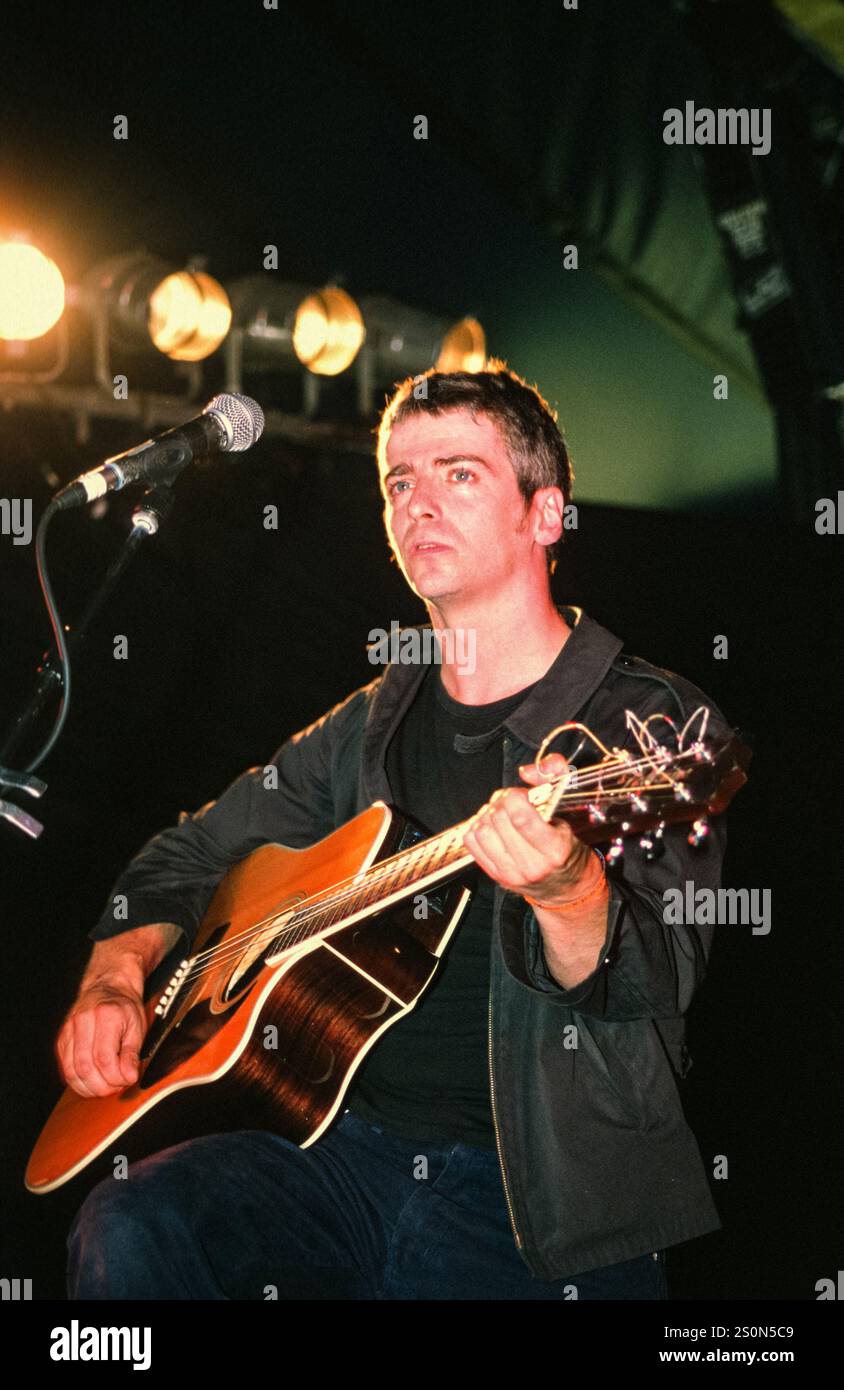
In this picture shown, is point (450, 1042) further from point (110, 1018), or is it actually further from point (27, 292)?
point (27, 292)

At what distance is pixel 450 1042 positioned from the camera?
2.06 meters

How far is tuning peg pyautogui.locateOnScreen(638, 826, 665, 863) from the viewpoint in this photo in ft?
5.30

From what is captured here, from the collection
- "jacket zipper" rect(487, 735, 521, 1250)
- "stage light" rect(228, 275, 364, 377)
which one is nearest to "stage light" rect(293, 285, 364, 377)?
"stage light" rect(228, 275, 364, 377)

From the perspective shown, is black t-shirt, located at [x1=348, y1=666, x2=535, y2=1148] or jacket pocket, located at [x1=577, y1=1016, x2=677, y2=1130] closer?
jacket pocket, located at [x1=577, y1=1016, x2=677, y2=1130]

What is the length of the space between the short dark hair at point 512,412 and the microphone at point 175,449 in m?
0.54

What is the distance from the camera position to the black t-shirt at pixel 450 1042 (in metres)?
2.02

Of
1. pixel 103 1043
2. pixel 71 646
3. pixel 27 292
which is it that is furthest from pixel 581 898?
pixel 27 292

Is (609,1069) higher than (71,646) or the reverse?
the reverse

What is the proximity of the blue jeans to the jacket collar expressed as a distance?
69 cm

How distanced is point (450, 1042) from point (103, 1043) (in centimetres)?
66

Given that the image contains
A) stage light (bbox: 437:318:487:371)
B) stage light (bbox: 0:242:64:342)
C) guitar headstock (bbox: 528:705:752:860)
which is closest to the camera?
guitar headstock (bbox: 528:705:752:860)

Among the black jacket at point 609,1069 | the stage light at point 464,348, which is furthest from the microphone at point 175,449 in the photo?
the stage light at point 464,348

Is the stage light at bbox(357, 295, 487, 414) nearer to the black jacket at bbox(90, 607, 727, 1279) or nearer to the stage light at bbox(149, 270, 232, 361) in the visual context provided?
the stage light at bbox(149, 270, 232, 361)

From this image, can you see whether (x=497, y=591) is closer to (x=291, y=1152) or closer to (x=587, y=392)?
(x=291, y=1152)
